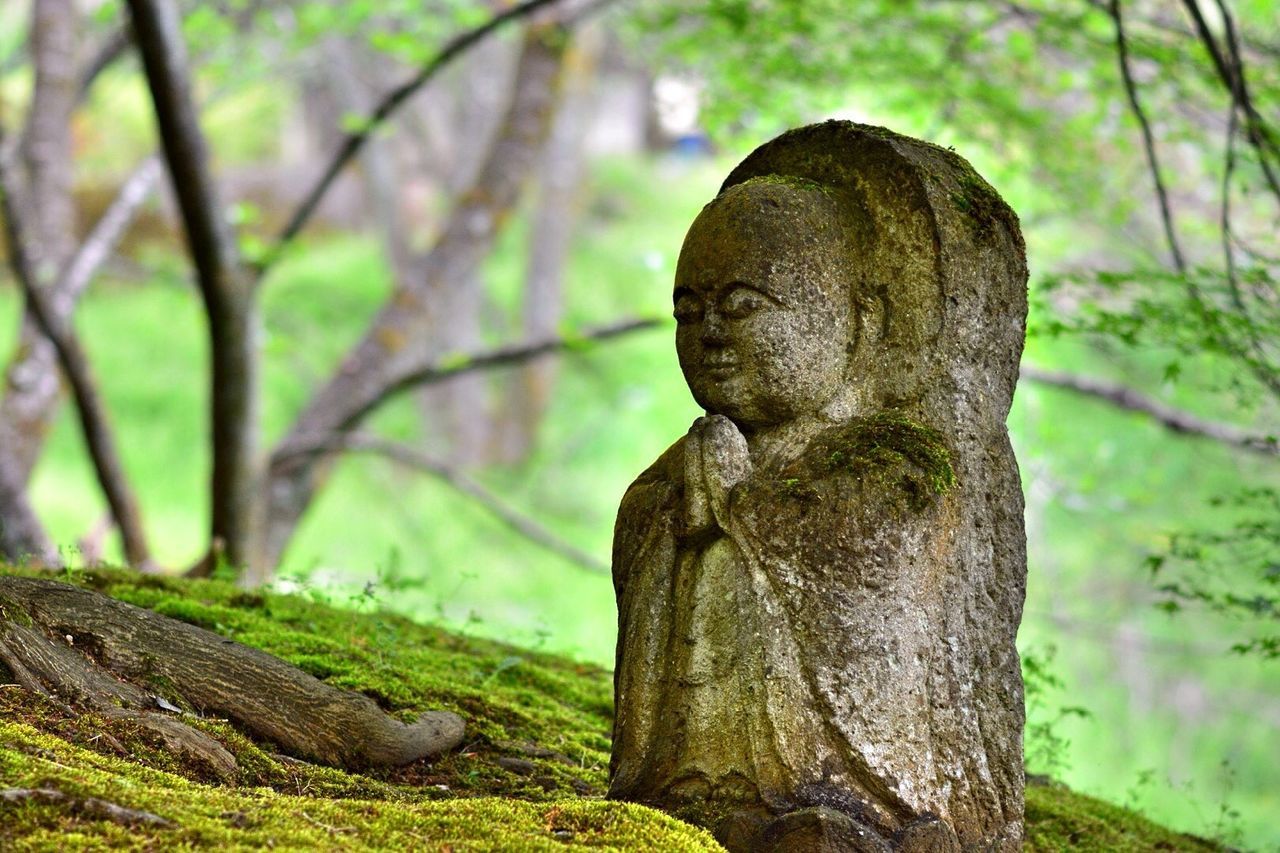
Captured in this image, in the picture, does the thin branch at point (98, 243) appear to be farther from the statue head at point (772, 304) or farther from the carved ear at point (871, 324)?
the carved ear at point (871, 324)

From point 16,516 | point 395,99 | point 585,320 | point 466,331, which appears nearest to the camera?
point 395,99

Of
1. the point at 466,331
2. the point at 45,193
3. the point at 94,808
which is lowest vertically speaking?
the point at 94,808

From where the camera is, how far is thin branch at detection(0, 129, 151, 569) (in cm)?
905

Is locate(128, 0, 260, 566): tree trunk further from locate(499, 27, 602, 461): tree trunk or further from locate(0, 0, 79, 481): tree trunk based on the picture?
locate(499, 27, 602, 461): tree trunk

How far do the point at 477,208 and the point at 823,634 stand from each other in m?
7.33

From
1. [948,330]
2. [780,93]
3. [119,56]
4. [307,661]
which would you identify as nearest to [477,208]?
[780,93]

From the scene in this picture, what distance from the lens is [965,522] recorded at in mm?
4074

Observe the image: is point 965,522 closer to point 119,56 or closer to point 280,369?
point 119,56

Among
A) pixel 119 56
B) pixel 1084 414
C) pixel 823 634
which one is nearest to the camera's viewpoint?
pixel 823 634

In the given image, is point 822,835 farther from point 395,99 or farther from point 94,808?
point 395,99

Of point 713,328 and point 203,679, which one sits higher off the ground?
point 713,328

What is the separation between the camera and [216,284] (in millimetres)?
8117

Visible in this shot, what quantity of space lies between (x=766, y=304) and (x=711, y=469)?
531 millimetres

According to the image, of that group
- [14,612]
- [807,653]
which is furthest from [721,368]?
[14,612]
